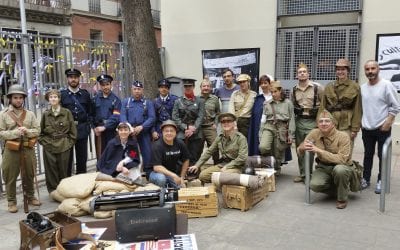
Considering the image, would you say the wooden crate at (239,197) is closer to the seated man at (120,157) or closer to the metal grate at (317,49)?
the seated man at (120,157)

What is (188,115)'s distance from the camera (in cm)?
648

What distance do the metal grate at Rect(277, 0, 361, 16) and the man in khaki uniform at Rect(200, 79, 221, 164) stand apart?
3.49 meters

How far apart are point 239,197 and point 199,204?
0.56 metres

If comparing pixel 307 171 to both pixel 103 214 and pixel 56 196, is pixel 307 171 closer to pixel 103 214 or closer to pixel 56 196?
pixel 103 214

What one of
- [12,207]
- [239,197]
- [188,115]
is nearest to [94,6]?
[188,115]

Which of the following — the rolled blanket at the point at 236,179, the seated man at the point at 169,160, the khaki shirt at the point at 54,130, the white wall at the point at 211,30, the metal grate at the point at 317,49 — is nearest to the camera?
the rolled blanket at the point at 236,179

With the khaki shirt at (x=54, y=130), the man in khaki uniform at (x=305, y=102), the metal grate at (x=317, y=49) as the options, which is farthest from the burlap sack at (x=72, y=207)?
the metal grate at (x=317, y=49)

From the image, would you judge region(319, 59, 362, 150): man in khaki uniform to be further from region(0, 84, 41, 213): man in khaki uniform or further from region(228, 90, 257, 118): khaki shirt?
region(0, 84, 41, 213): man in khaki uniform

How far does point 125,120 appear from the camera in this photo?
6289 mm

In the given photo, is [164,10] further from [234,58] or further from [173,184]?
[173,184]

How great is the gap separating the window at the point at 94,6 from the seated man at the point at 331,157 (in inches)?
862

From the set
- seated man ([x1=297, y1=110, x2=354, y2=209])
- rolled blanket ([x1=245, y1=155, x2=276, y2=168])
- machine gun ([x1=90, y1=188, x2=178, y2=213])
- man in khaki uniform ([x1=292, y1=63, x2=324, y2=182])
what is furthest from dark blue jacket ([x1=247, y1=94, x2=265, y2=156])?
machine gun ([x1=90, y1=188, x2=178, y2=213])

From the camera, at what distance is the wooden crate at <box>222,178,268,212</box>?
5.18 m

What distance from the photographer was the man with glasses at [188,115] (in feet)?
21.2
